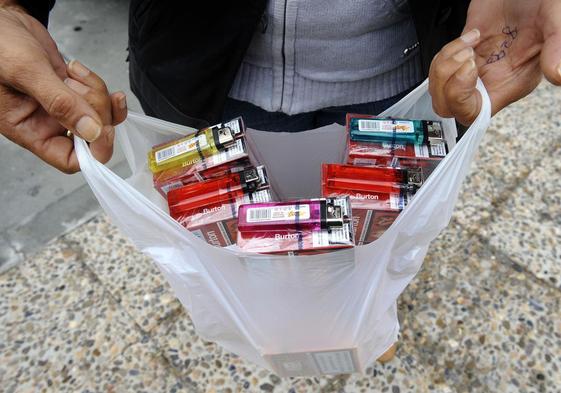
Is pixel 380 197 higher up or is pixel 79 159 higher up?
pixel 79 159

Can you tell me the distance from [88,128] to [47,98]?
2.3 inches

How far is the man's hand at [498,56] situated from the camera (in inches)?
24.0

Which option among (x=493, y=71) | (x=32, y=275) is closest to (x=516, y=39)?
(x=493, y=71)

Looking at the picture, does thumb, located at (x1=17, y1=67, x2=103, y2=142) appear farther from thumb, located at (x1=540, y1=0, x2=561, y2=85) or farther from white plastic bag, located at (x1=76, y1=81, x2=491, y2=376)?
thumb, located at (x1=540, y1=0, x2=561, y2=85)

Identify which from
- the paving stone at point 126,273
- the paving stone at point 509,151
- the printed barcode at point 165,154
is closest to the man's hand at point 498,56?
the printed barcode at point 165,154

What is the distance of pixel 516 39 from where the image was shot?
69cm

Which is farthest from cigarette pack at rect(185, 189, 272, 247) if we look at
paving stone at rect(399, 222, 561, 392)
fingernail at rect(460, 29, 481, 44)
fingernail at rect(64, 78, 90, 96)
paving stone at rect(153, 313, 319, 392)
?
paving stone at rect(399, 222, 561, 392)

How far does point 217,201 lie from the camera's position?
75 centimetres

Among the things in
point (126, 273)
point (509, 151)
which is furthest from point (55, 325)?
point (509, 151)

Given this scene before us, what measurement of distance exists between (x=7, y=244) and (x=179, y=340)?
0.69 metres

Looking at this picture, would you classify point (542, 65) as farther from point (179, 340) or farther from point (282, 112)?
point (179, 340)

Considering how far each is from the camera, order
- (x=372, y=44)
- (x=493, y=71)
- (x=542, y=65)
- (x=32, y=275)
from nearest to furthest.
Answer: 1. (x=542, y=65)
2. (x=493, y=71)
3. (x=372, y=44)
4. (x=32, y=275)

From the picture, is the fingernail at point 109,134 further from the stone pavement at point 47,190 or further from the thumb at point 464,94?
the stone pavement at point 47,190

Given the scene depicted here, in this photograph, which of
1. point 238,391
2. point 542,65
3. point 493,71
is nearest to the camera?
point 542,65
